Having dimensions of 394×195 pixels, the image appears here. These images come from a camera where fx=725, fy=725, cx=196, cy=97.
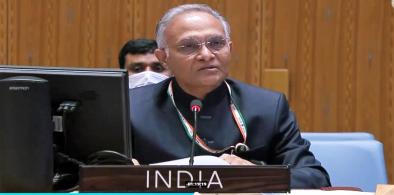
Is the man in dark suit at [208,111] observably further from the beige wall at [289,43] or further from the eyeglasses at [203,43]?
the beige wall at [289,43]

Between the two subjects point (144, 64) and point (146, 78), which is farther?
point (144, 64)

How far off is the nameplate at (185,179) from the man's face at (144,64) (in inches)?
105

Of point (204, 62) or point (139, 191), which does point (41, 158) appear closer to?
point (139, 191)

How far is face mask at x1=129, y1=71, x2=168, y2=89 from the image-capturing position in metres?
4.14

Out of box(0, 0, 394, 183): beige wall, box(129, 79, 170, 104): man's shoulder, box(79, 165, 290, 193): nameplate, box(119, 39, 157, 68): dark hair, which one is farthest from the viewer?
box(0, 0, 394, 183): beige wall

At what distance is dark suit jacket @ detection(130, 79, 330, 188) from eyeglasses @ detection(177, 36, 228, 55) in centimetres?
21

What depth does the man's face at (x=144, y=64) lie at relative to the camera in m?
4.41

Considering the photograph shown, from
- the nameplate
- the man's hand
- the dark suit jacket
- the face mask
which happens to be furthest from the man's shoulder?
the face mask

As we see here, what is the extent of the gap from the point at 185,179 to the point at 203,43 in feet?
2.86

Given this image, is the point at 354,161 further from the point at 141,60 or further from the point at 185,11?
the point at 141,60

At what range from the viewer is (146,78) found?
164 inches

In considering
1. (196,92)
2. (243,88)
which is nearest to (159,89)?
(196,92)

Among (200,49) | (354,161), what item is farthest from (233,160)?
(354,161)

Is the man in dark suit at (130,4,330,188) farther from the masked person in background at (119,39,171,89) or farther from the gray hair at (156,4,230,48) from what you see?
the masked person in background at (119,39,171,89)
